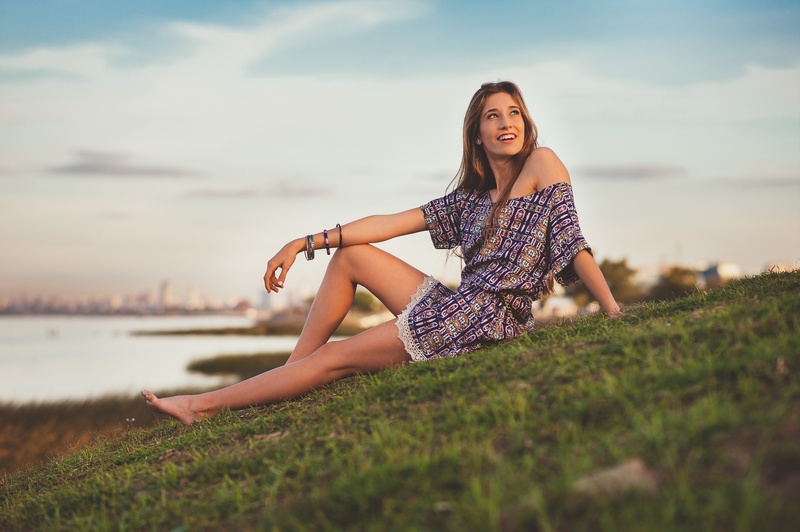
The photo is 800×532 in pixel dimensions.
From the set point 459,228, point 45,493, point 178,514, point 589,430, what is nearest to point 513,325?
point 459,228

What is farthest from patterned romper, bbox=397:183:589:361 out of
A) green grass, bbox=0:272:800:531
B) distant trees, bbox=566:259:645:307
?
distant trees, bbox=566:259:645:307

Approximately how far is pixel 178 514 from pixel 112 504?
65cm

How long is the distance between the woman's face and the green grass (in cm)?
145

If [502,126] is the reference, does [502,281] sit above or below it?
below

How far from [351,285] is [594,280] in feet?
5.85

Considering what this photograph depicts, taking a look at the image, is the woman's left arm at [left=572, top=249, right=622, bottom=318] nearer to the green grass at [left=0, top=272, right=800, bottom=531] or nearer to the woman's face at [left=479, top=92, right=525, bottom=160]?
the green grass at [left=0, top=272, right=800, bottom=531]

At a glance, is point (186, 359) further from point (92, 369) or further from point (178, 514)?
point (178, 514)

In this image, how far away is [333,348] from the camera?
5031 mm

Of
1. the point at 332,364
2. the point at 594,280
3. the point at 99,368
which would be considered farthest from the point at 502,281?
the point at 99,368

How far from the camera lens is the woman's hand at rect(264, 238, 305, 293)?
5285mm

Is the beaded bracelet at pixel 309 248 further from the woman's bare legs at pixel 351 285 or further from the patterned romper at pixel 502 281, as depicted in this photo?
the patterned romper at pixel 502 281

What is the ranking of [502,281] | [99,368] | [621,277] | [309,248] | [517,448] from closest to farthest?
[517,448] < [502,281] < [309,248] < [99,368] < [621,277]

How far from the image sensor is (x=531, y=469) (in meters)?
2.62

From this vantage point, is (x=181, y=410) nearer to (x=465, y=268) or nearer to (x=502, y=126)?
(x=465, y=268)
